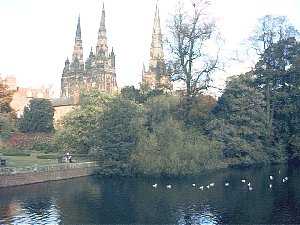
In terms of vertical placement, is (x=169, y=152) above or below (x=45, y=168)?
above

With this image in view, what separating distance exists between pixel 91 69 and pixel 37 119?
153 feet

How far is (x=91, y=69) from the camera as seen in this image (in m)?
115

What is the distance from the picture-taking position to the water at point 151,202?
944 inches

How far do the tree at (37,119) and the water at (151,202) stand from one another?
105 feet

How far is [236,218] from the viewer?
79.2 ft

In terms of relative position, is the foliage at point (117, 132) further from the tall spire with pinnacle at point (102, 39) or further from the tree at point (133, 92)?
the tall spire with pinnacle at point (102, 39)

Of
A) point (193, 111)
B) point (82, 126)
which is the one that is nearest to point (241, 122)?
point (193, 111)

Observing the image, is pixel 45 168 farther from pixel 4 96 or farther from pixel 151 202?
pixel 151 202

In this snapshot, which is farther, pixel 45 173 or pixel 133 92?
pixel 133 92

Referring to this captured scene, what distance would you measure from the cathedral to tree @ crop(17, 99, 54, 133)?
38227 mm

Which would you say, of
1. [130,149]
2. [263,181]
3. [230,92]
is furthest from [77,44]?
[263,181]

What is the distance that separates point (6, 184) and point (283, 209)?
21.3 meters

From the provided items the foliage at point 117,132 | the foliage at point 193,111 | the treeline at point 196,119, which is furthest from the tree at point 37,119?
the foliage at point 193,111

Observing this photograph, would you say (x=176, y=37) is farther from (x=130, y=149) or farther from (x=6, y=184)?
(x=6, y=184)
